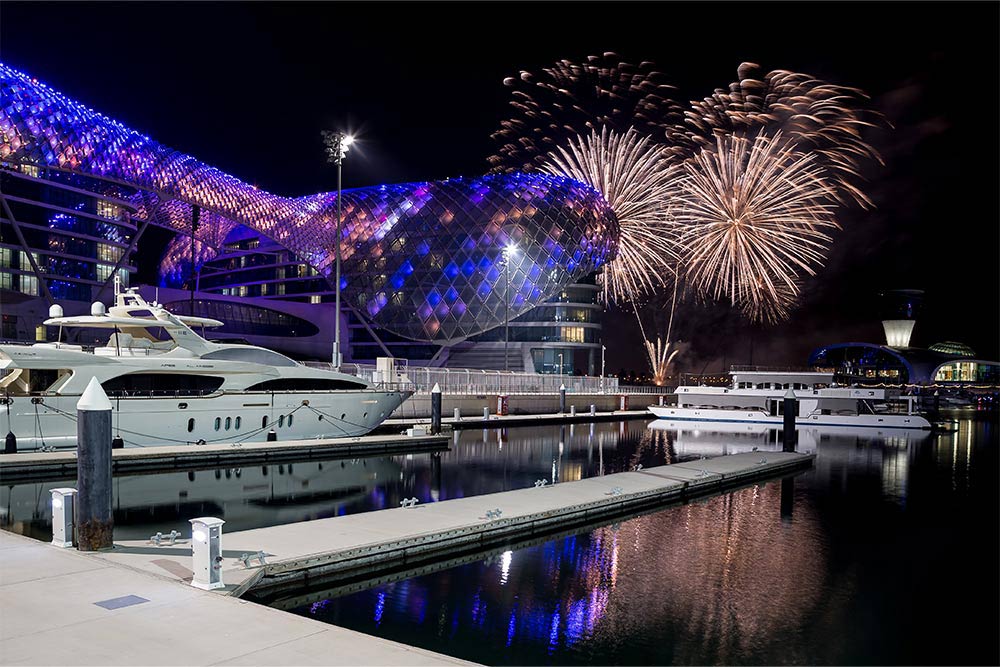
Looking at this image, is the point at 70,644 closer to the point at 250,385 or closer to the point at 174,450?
the point at 174,450

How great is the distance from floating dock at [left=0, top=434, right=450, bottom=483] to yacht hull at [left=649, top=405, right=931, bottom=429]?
1346 inches

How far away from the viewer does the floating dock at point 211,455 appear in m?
23.8

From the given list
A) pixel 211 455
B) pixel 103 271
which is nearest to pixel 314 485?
pixel 211 455

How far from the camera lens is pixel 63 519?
1279 centimetres

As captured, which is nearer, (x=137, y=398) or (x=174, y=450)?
(x=174, y=450)

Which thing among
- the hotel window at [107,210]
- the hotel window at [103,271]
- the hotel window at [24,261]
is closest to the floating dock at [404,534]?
the hotel window at [24,261]

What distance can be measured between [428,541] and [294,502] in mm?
8103

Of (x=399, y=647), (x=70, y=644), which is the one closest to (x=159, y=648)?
(x=70, y=644)

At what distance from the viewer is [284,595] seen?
12.5m

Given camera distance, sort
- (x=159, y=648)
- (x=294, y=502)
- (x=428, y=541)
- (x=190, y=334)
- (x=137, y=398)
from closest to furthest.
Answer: (x=159, y=648), (x=428, y=541), (x=294, y=502), (x=137, y=398), (x=190, y=334)

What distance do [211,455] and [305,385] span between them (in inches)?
292

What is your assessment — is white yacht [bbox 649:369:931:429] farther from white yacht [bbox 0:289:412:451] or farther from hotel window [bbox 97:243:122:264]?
hotel window [bbox 97:243:122:264]

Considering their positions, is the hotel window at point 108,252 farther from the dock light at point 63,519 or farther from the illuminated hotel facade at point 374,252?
the dock light at point 63,519

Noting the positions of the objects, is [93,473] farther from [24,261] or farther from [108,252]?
[108,252]
